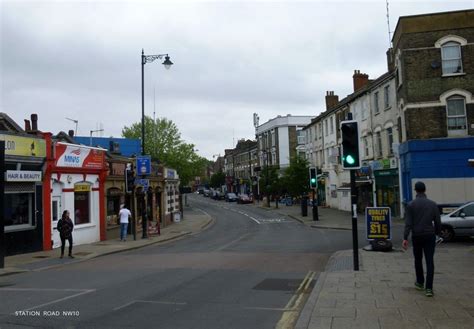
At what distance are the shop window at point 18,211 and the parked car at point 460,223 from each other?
16.7 metres

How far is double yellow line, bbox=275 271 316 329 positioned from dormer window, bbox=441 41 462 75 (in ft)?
67.7

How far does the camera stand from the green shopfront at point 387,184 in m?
32.9

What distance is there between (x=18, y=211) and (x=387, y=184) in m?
24.5

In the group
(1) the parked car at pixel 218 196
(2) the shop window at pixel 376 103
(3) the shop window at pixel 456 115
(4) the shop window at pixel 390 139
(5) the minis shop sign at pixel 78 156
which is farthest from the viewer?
(1) the parked car at pixel 218 196

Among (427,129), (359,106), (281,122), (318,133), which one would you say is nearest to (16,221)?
(427,129)

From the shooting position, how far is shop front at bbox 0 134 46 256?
62.4ft

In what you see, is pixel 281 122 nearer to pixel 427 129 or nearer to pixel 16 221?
pixel 427 129

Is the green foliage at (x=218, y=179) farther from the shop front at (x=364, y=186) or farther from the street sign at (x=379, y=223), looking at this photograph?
the street sign at (x=379, y=223)

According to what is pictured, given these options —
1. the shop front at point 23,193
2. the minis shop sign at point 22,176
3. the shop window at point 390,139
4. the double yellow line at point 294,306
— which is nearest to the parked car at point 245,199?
the shop window at point 390,139

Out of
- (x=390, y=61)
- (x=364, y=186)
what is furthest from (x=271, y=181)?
(x=390, y=61)

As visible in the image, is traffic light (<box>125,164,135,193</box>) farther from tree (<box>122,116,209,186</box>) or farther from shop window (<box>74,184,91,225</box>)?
tree (<box>122,116,209,186</box>)

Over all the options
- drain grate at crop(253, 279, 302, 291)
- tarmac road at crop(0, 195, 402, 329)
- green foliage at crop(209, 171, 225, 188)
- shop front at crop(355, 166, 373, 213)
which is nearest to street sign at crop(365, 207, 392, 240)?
tarmac road at crop(0, 195, 402, 329)

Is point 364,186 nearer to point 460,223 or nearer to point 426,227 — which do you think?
point 460,223

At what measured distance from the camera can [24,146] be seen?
19750 mm
